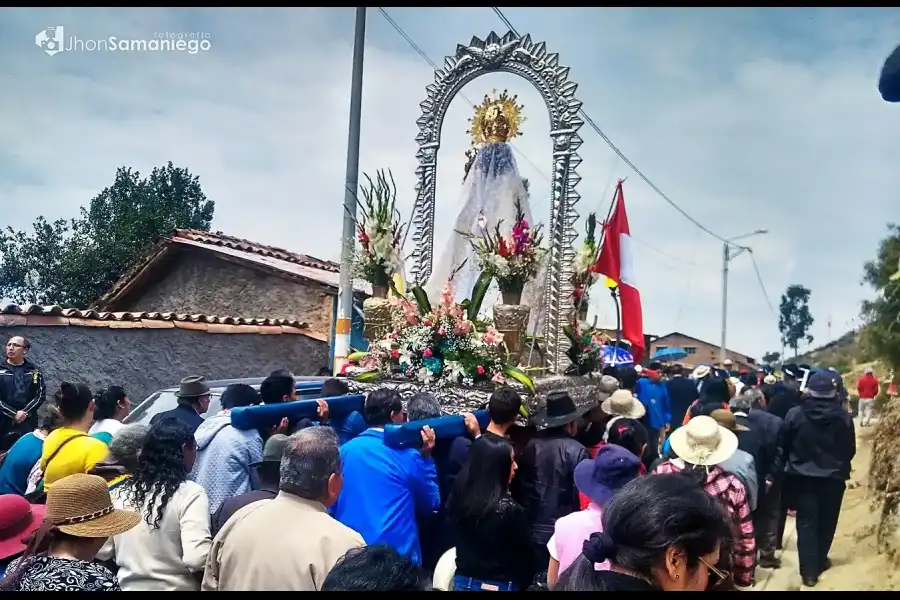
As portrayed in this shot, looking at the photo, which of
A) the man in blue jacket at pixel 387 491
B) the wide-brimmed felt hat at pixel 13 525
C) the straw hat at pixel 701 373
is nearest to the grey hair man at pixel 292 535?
the wide-brimmed felt hat at pixel 13 525

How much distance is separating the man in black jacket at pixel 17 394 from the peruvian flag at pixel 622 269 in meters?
5.87

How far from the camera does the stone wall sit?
28.0ft

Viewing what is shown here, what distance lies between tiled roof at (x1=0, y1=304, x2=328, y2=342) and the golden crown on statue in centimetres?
533

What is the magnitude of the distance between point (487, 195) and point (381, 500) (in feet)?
14.7

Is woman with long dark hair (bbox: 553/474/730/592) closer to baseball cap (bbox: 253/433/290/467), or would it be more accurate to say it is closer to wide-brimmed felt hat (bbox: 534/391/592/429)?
baseball cap (bbox: 253/433/290/467)

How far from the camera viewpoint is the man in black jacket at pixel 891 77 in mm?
3092

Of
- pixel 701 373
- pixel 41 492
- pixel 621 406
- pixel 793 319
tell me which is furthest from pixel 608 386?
pixel 793 319

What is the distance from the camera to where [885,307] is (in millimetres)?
5477

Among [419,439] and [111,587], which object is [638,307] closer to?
[419,439]

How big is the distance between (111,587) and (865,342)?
23.9 feet

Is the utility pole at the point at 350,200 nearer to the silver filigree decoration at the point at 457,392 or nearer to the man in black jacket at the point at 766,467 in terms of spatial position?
the silver filigree decoration at the point at 457,392

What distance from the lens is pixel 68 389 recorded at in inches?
166

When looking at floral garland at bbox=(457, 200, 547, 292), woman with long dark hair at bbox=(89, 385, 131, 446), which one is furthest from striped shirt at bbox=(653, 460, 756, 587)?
woman with long dark hair at bbox=(89, 385, 131, 446)

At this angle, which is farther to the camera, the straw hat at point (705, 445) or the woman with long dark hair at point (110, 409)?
the woman with long dark hair at point (110, 409)
